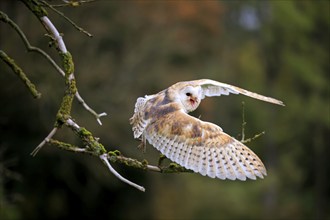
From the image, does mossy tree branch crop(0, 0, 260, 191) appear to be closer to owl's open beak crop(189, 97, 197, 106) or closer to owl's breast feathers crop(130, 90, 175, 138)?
owl's breast feathers crop(130, 90, 175, 138)

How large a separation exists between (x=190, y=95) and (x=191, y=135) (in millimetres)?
356

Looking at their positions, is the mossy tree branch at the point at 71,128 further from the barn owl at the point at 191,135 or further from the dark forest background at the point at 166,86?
the dark forest background at the point at 166,86

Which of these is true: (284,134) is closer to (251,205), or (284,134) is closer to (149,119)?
(251,205)

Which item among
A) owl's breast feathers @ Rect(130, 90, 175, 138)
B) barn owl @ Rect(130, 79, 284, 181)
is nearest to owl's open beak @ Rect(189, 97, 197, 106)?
barn owl @ Rect(130, 79, 284, 181)

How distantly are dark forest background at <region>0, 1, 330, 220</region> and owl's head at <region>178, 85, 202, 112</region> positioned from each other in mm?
3627

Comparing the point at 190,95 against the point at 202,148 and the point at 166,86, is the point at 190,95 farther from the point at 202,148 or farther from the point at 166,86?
the point at 166,86

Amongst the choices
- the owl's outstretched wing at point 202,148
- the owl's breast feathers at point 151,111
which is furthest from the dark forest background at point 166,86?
the owl's outstretched wing at point 202,148

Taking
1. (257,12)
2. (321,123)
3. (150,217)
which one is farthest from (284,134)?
(150,217)

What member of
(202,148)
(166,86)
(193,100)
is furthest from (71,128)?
(166,86)

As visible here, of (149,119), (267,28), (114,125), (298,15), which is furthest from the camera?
(267,28)

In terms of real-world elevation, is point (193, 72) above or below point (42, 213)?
above

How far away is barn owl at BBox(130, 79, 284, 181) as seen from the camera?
4256 mm

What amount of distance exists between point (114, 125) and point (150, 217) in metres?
3.52

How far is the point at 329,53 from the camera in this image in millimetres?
24297
